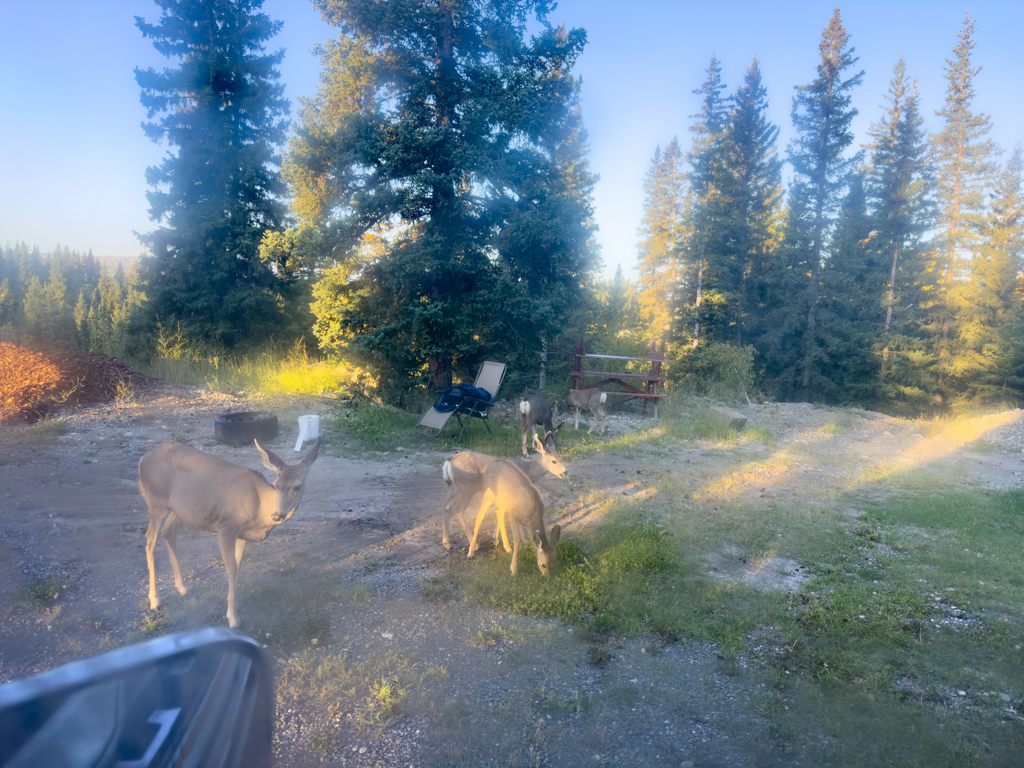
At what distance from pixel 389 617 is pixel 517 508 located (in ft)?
5.67

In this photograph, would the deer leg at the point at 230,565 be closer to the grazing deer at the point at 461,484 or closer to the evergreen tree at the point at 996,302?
the grazing deer at the point at 461,484

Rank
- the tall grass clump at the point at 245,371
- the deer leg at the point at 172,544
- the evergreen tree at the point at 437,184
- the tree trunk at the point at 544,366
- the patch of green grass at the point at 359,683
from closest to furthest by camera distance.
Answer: the patch of green grass at the point at 359,683, the deer leg at the point at 172,544, the evergreen tree at the point at 437,184, the tall grass clump at the point at 245,371, the tree trunk at the point at 544,366

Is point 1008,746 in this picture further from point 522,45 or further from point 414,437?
point 522,45

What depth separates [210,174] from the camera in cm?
2077

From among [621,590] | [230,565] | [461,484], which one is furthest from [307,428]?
[621,590]

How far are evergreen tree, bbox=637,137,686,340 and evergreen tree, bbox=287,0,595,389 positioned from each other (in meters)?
19.2

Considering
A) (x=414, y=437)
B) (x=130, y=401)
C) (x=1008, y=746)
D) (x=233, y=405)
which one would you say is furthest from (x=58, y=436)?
(x=1008, y=746)

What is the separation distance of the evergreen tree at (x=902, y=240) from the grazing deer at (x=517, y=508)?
30.5 m

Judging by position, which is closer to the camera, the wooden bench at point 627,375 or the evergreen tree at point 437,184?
the evergreen tree at point 437,184

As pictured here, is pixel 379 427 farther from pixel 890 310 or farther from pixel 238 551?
pixel 890 310

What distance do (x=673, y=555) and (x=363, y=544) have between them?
3678 millimetres

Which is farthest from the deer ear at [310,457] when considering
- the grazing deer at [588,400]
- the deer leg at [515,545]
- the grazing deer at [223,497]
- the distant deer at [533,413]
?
the grazing deer at [588,400]

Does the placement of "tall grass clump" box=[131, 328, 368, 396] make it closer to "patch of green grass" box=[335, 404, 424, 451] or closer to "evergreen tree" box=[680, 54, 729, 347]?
"patch of green grass" box=[335, 404, 424, 451]

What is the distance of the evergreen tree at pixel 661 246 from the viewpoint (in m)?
33.2
